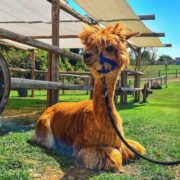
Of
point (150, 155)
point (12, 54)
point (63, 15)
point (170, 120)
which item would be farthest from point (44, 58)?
point (150, 155)

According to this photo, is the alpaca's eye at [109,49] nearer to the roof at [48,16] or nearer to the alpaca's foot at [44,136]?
the alpaca's foot at [44,136]

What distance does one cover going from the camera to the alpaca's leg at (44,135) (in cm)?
426

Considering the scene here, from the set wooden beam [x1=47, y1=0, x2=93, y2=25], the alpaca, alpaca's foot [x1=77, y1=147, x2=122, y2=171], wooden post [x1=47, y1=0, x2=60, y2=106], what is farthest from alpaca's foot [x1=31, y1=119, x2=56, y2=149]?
wooden beam [x1=47, y1=0, x2=93, y2=25]

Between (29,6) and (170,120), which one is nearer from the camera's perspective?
(170,120)

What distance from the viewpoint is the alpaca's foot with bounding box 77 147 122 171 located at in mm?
3412

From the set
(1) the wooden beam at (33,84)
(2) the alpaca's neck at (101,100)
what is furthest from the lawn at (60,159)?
(1) the wooden beam at (33,84)

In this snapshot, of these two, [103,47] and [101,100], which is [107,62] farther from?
[101,100]

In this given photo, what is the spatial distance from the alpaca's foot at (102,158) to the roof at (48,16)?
3733mm

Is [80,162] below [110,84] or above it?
below

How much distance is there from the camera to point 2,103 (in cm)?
303

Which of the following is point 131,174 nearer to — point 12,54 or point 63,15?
point 63,15

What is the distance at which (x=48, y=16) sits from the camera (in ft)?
31.6

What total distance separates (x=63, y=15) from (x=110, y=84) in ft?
20.6

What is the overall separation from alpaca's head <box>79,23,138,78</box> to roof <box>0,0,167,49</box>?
128 inches
